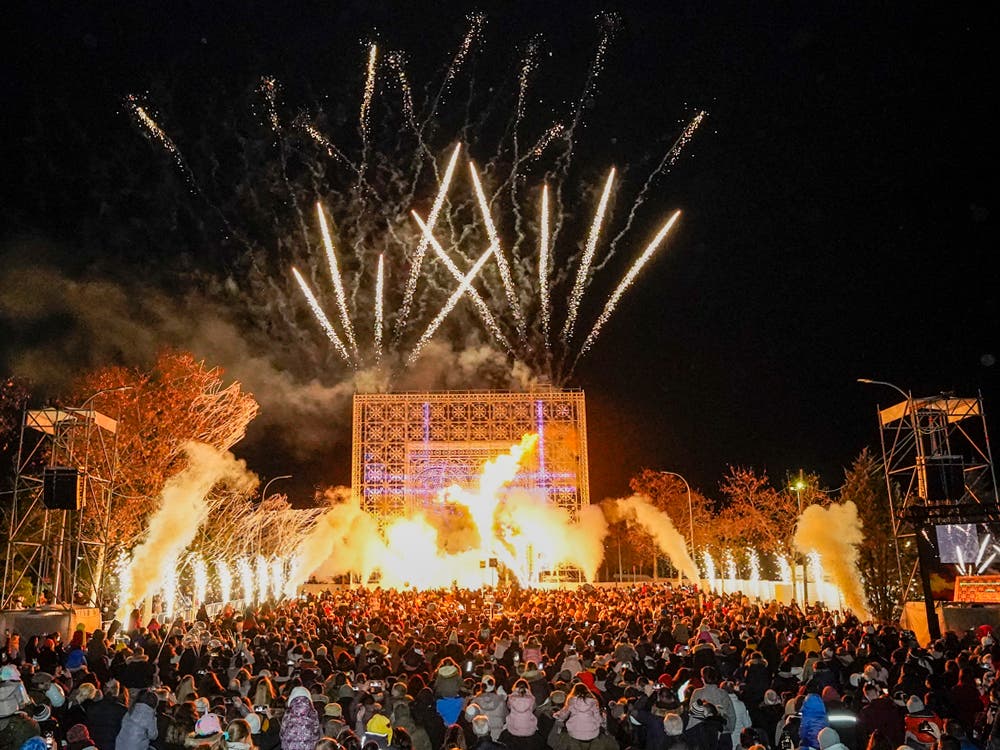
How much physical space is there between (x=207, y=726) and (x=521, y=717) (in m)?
3.29

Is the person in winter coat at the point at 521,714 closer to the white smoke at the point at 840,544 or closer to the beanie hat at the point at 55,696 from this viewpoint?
the beanie hat at the point at 55,696

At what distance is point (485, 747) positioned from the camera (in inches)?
295

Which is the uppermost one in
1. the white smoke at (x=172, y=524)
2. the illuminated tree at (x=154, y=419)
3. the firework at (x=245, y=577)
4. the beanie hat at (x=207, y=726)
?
the illuminated tree at (x=154, y=419)

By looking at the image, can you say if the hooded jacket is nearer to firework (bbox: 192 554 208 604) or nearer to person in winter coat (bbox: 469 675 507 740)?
person in winter coat (bbox: 469 675 507 740)

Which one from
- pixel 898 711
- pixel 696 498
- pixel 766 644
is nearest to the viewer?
pixel 898 711

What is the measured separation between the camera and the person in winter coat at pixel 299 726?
26.6 ft

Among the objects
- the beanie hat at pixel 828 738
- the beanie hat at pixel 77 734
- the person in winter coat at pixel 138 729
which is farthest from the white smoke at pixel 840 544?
the beanie hat at pixel 77 734

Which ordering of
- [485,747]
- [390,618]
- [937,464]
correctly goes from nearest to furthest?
[485,747] → [390,618] → [937,464]

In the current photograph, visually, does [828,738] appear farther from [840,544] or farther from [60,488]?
[840,544]

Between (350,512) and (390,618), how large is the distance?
3280 centimetres

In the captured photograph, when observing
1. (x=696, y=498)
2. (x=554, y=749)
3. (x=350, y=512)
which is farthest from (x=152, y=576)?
(x=696, y=498)

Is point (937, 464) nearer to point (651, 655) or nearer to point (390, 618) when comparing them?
point (651, 655)

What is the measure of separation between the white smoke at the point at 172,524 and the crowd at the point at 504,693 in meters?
7.30

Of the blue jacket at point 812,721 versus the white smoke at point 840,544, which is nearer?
the blue jacket at point 812,721
